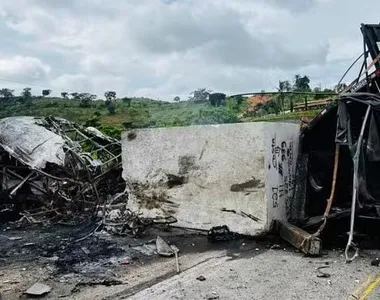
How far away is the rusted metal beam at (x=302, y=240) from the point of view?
21.9 feet

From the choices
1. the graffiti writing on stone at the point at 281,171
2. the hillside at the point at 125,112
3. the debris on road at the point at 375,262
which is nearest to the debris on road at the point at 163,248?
the graffiti writing on stone at the point at 281,171

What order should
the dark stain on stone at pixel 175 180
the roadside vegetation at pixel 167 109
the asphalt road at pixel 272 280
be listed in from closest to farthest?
the asphalt road at pixel 272 280 < the dark stain on stone at pixel 175 180 < the roadside vegetation at pixel 167 109

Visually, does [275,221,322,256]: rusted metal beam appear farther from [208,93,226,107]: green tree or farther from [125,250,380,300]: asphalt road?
[208,93,226,107]: green tree

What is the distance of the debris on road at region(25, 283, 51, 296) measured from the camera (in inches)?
210

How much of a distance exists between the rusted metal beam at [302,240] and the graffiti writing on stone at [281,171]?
0.65 metres

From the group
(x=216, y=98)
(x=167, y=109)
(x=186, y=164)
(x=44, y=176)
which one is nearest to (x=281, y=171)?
(x=186, y=164)

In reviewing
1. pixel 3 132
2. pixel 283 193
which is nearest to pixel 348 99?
pixel 283 193

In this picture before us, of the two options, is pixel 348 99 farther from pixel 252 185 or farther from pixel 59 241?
pixel 59 241

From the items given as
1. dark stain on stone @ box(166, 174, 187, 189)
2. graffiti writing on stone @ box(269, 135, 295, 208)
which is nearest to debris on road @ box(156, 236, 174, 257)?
dark stain on stone @ box(166, 174, 187, 189)

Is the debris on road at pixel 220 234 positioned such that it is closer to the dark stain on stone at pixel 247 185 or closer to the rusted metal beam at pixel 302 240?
the dark stain on stone at pixel 247 185

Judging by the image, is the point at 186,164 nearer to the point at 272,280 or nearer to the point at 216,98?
the point at 272,280

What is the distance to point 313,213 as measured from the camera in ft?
27.6

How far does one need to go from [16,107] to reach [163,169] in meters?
27.5

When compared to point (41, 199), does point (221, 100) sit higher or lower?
higher
